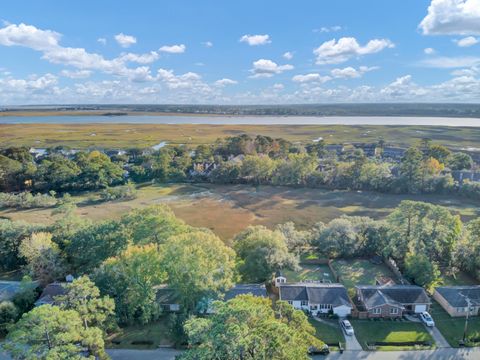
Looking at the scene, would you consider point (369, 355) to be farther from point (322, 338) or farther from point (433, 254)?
point (433, 254)

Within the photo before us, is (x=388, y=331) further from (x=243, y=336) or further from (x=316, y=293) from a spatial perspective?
(x=243, y=336)

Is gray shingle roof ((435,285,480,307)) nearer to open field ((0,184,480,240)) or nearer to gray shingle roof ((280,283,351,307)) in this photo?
gray shingle roof ((280,283,351,307))

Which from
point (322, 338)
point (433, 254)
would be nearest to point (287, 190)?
point (433, 254)

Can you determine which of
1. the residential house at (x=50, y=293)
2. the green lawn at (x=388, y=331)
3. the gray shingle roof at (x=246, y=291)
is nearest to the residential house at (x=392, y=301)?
the green lawn at (x=388, y=331)

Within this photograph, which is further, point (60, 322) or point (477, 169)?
point (477, 169)

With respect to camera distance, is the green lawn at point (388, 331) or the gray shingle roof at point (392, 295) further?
the gray shingle roof at point (392, 295)

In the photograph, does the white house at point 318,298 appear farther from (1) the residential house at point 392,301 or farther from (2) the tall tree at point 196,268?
(2) the tall tree at point 196,268
